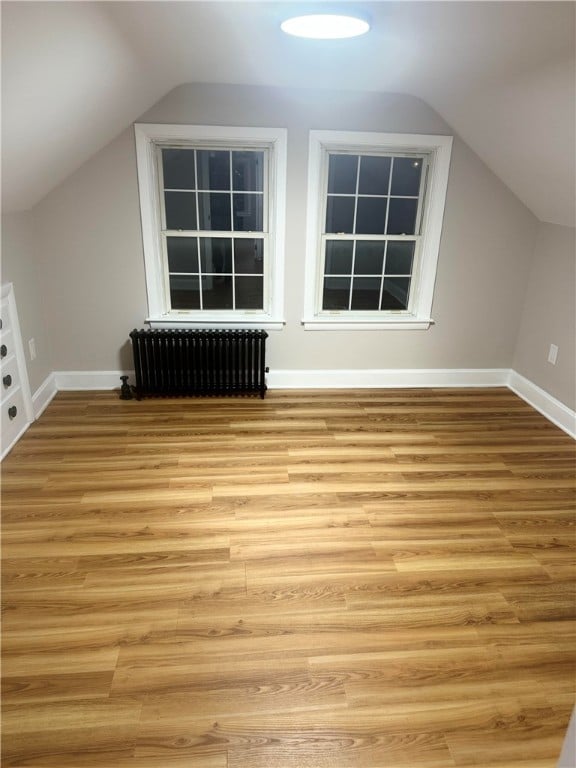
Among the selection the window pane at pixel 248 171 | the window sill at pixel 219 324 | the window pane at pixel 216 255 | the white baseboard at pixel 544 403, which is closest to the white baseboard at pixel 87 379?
the window sill at pixel 219 324

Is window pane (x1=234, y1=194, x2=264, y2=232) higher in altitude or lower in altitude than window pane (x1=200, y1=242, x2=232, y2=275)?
higher

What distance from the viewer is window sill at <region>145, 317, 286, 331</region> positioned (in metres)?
4.27

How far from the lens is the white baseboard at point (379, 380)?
14.1 feet

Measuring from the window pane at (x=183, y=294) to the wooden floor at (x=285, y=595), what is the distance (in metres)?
1.18

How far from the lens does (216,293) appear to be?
4.40 metres

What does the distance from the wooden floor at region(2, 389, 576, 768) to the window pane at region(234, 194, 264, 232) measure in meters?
1.66

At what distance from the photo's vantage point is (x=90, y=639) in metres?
2.09

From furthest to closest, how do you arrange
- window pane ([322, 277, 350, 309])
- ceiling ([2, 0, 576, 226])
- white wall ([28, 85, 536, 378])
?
window pane ([322, 277, 350, 309]) → white wall ([28, 85, 536, 378]) → ceiling ([2, 0, 576, 226])

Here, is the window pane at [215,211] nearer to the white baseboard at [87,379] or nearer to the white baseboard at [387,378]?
the white baseboard at [387,378]

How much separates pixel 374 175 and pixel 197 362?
217 cm

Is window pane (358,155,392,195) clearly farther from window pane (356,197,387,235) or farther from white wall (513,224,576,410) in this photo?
white wall (513,224,576,410)

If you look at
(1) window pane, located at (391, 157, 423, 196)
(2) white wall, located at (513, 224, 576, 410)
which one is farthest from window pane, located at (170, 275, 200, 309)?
(2) white wall, located at (513, 224, 576, 410)

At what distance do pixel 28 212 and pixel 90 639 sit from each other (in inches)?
125

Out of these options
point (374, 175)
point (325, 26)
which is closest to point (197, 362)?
point (374, 175)
